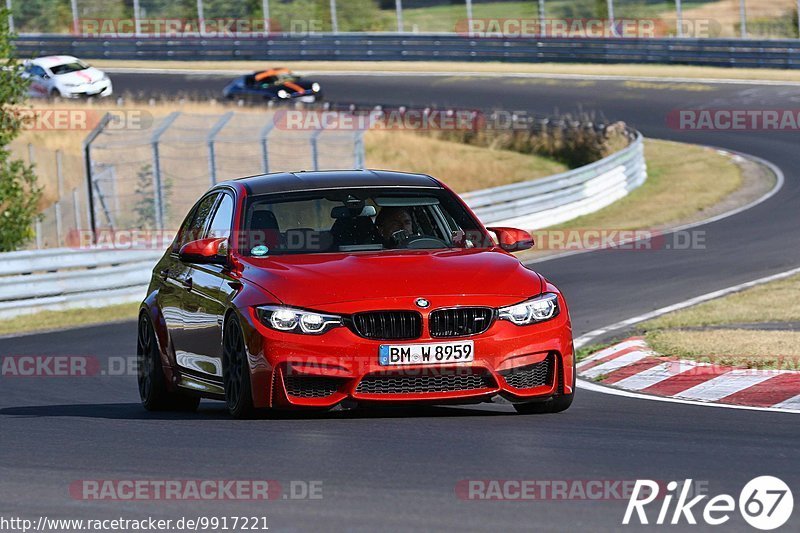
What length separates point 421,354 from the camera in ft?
25.5

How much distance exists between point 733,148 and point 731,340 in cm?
2292

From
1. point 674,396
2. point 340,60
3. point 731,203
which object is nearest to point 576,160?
point 731,203

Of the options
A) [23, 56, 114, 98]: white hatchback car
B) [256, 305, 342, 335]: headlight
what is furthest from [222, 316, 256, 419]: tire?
[23, 56, 114, 98]: white hatchback car

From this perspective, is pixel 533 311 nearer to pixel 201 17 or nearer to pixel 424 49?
pixel 424 49

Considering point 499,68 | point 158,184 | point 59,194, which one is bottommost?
point 59,194

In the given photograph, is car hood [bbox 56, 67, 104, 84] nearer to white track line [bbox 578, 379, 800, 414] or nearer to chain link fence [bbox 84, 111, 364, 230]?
chain link fence [bbox 84, 111, 364, 230]

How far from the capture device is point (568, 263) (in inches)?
840

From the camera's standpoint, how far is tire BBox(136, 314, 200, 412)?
32.2 ft

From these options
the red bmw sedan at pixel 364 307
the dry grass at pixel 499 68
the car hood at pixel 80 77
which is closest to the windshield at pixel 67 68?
the car hood at pixel 80 77

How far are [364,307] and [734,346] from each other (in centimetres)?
503

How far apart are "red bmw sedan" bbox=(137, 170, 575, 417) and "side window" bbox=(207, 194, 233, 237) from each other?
26 millimetres
